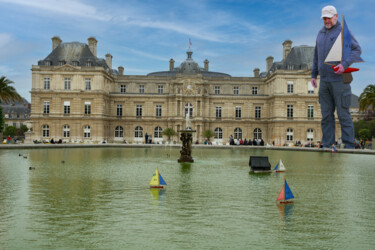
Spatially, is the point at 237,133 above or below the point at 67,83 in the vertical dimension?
below

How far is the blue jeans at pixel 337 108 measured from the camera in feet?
45.8

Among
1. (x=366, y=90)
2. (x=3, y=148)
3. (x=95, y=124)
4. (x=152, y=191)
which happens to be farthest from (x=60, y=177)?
(x=95, y=124)

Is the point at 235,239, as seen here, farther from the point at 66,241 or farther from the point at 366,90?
the point at 366,90

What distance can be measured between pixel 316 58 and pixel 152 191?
8.29 m

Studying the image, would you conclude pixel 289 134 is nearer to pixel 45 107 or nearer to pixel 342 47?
pixel 45 107

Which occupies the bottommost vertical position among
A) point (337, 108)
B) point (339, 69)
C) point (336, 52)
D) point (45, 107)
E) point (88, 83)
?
point (337, 108)

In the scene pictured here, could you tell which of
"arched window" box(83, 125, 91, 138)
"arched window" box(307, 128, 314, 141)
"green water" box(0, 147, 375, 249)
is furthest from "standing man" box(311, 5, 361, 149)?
"arched window" box(83, 125, 91, 138)

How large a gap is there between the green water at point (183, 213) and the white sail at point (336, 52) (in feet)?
16.7

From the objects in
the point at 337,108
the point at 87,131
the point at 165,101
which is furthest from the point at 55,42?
the point at 337,108

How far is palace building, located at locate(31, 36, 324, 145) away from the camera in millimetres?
60000

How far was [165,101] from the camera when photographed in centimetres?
6506

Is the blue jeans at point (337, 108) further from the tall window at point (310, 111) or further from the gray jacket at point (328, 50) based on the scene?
the tall window at point (310, 111)

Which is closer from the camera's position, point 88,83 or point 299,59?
point 88,83

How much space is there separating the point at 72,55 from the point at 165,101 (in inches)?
642
